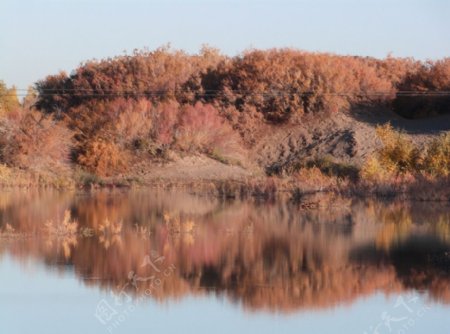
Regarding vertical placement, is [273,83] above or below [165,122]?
above

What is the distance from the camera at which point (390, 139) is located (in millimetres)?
40375

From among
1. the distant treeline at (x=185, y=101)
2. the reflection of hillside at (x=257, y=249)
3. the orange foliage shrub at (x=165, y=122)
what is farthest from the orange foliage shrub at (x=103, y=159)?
the reflection of hillside at (x=257, y=249)

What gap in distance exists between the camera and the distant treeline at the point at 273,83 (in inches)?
1975

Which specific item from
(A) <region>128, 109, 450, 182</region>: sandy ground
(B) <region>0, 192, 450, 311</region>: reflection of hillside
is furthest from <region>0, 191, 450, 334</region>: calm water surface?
(A) <region>128, 109, 450, 182</region>: sandy ground

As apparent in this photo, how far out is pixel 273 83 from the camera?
50.7 meters

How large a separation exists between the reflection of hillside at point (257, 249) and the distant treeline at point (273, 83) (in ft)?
59.3

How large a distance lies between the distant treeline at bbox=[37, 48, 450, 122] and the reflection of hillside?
18089 mm

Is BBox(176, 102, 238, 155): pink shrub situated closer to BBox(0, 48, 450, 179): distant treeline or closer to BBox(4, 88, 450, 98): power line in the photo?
BBox(0, 48, 450, 179): distant treeline

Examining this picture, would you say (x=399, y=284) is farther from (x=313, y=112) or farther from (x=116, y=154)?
(x=313, y=112)

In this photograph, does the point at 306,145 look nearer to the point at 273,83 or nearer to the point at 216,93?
the point at 273,83

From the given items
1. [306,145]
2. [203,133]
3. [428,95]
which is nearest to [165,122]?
[203,133]

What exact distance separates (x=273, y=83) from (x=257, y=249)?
29.1 meters

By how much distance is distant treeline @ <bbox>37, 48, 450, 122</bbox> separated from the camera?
50156 millimetres

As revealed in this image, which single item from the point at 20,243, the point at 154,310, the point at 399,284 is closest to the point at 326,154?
the point at 20,243
